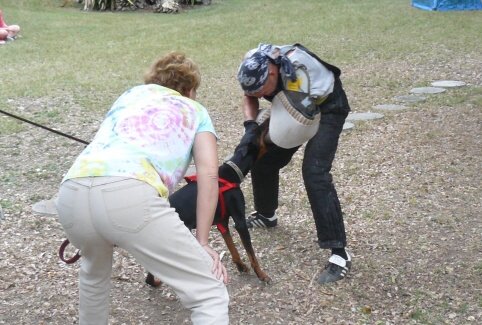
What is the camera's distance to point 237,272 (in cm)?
405

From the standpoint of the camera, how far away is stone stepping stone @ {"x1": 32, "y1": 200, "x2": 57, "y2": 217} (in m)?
4.93

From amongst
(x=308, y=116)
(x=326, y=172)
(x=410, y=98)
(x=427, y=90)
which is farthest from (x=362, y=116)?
(x=308, y=116)

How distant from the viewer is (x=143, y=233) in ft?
7.84

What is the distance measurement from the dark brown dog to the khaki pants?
1.02 metres

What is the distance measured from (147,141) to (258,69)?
116 cm

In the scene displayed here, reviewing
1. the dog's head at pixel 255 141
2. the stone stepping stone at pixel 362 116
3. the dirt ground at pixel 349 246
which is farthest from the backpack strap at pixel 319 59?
the stone stepping stone at pixel 362 116

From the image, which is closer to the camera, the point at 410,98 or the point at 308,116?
the point at 308,116

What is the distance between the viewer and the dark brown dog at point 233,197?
11.6ft

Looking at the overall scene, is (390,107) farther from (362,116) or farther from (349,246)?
(349,246)

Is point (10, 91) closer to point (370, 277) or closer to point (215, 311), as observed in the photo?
point (370, 277)

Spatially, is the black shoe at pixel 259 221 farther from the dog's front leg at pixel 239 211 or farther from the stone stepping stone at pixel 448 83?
the stone stepping stone at pixel 448 83

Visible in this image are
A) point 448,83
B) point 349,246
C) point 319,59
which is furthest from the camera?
point 448,83

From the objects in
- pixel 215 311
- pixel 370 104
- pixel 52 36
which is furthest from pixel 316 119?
pixel 52 36

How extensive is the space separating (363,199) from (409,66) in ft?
16.9
